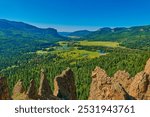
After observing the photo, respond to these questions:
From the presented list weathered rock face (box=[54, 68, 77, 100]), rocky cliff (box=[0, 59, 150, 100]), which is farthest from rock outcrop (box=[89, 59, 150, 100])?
weathered rock face (box=[54, 68, 77, 100])

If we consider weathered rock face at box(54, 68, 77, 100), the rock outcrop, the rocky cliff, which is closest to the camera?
the rocky cliff

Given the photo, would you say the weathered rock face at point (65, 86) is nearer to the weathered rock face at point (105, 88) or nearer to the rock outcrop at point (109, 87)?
the rock outcrop at point (109, 87)

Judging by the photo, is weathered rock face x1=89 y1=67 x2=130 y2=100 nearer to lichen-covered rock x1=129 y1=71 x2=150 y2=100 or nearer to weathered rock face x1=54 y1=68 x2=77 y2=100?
weathered rock face x1=54 y1=68 x2=77 y2=100

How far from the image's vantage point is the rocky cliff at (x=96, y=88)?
24.6 meters

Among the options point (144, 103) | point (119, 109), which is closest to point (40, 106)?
point (119, 109)

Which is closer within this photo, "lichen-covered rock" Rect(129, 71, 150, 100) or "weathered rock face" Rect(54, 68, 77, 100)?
"lichen-covered rock" Rect(129, 71, 150, 100)

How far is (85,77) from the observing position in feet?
510

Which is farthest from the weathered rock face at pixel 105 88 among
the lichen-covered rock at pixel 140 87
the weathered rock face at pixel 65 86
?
the lichen-covered rock at pixel 140 87

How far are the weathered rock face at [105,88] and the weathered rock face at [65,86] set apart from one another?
13.3 feet

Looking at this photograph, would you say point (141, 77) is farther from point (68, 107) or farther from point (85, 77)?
point (85, 77)

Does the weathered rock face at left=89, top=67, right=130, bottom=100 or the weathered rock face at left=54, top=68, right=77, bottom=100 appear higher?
the weathered rock face at left=89, top=67, right=130, bottom=100

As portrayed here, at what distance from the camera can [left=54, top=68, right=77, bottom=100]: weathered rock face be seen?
36791 mm

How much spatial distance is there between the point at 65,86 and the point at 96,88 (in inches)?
346

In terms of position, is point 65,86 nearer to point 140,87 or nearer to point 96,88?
point 96,88
